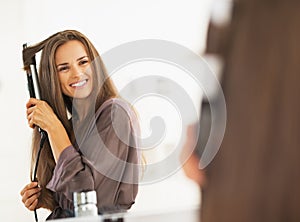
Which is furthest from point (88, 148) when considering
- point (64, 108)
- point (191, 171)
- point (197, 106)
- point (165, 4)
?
point (191, 171)

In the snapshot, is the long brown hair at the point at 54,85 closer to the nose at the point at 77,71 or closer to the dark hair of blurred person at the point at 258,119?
the nose at the point at 77,71

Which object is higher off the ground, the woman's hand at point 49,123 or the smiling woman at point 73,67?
the smiling woman at point 73,67

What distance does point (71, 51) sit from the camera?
4.62 feet

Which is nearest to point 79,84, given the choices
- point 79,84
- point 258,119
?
point 79,84

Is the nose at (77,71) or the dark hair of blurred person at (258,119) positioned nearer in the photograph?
Answer: the dark hair of blurred person at (258,119)

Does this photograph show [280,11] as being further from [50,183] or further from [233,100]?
[50,183]

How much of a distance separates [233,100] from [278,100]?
2cm

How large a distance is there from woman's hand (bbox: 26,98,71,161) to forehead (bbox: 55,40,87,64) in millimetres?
120

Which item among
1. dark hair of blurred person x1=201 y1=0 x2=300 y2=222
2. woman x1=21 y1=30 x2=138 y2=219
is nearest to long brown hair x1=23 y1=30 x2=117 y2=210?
woman x1=21 y1=30 x2=138 y2=219

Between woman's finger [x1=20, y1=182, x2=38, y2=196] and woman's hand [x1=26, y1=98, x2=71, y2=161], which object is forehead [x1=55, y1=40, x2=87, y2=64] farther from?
woman's finger [x1=20, y1=182, x2=38, y2=196]

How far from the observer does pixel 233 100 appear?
0.30 meters

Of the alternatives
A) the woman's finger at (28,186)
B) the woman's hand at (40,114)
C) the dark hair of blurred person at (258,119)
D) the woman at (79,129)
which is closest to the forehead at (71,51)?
the woman at (79,129)

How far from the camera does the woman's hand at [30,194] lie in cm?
134

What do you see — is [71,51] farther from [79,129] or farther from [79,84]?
[79,129]
